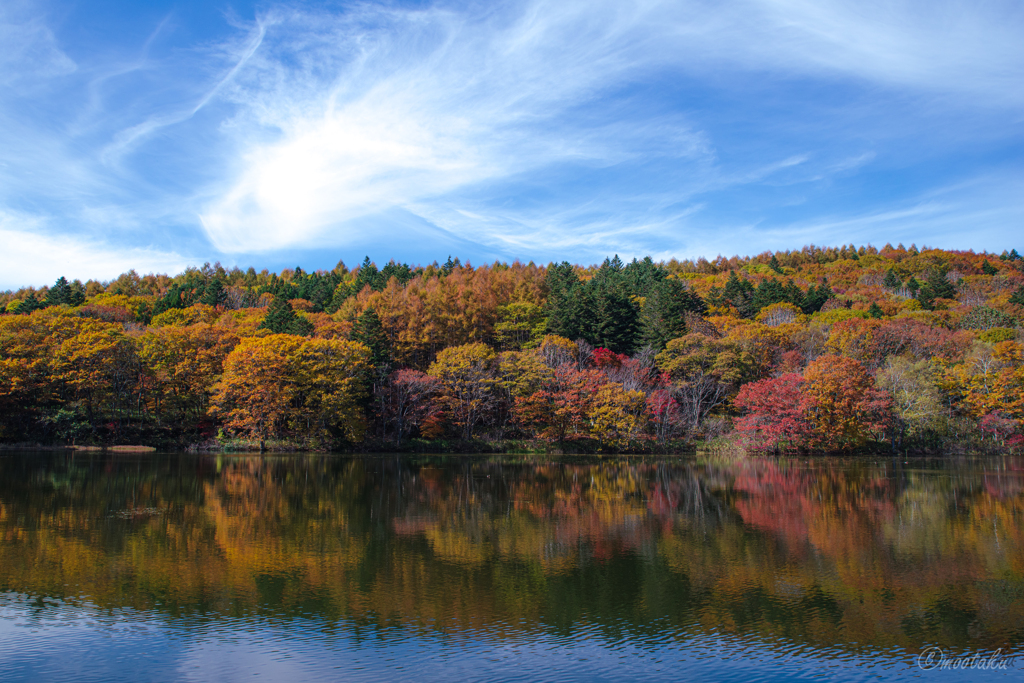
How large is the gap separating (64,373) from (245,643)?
40937mm

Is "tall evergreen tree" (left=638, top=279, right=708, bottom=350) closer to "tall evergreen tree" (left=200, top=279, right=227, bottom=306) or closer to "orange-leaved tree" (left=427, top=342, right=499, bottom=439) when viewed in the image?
"orange-leaved tree" (left=427, top=342, right=499, bottom=439)

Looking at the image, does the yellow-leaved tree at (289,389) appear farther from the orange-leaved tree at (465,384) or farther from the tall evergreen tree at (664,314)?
the tall evergreen tree at (664,314)

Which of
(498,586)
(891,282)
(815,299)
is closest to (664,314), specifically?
(815,299)

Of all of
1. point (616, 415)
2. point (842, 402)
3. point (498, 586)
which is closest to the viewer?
point (498, 586)

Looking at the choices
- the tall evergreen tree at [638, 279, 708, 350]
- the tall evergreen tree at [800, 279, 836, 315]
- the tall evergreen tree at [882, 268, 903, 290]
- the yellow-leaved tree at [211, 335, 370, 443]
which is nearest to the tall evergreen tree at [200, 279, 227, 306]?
the yellow-leaved tree at [211, 335, 370, 443]

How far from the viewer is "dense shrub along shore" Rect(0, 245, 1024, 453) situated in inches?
1531

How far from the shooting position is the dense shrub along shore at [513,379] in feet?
128

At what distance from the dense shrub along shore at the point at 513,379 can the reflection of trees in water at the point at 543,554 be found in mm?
19058

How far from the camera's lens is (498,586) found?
888cm

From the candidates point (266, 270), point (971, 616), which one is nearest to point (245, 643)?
point (971, 616)

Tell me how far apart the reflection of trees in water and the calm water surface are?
0.18ft

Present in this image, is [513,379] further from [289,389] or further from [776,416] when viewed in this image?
[776,416]

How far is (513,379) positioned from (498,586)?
3486 cm

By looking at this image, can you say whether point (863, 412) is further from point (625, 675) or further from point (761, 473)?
point (625, 675)
